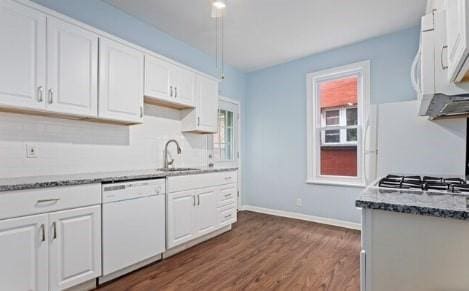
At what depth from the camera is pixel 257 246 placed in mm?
2994

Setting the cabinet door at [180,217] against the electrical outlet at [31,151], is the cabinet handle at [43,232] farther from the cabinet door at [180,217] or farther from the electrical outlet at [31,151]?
the cabinet door at [180,217]

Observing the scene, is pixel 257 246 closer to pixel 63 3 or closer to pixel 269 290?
pixel 269 290

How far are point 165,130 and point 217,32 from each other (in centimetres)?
148

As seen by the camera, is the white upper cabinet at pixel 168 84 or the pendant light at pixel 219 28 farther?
the white upper cabinet at pixel 168 84

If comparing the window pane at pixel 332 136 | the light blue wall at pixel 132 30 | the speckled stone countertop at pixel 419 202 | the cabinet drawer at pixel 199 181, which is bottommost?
the cabinet drawer at pixel 199 181

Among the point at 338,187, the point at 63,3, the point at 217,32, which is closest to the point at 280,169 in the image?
the point at 338,187

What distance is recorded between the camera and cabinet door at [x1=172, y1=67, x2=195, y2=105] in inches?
122

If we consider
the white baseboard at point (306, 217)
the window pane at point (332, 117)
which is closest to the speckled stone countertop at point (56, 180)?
the white baseboard at point (306, 217)

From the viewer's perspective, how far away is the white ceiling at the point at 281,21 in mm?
2732

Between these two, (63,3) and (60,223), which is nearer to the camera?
(60,223)

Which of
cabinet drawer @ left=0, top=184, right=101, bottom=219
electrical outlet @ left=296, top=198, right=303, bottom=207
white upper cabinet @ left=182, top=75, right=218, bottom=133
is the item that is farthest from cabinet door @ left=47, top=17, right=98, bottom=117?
electrical outlet @ left=296, top=198, right=303, bottom=207

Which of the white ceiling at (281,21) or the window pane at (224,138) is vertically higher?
the white ceiling at (281,21)

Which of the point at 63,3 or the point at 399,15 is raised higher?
the point at 399,15

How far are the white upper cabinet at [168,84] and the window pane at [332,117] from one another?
2243 mm
